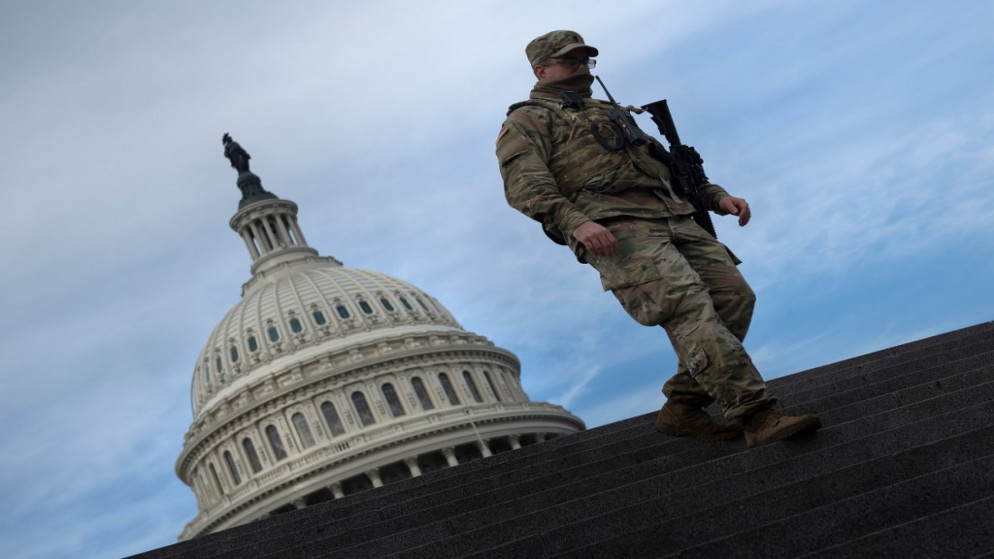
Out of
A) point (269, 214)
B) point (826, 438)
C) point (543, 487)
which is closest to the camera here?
point (826, 438)

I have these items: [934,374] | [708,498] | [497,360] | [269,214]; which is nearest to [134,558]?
[708,498]

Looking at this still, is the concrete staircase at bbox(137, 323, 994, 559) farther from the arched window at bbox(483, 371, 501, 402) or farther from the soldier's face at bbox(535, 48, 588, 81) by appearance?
the arched window at bbox(483, 371, 501, 402)

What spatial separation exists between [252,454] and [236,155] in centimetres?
3196

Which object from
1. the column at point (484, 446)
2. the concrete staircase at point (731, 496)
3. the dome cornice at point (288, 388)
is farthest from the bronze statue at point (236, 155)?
the concrete staircase at point (731, 496)

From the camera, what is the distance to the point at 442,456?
67000 millimetres

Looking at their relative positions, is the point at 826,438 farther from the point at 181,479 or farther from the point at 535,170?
the point at 181,479

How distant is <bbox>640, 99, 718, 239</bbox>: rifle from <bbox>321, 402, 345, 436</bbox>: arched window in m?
61.2

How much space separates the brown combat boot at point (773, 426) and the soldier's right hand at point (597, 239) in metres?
1.20

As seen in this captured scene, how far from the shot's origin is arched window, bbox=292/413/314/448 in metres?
67.8

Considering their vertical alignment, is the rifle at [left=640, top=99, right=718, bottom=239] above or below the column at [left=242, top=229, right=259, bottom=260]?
below

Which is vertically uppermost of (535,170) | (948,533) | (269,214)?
(269,214)

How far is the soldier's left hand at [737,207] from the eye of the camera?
293 inches

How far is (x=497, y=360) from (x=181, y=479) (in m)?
21.7

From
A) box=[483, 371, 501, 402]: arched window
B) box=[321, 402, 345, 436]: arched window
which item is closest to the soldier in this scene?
box=[321, 402, 345, 436]: arched window
